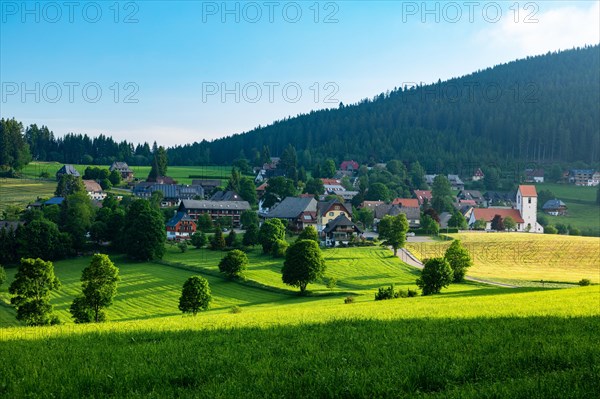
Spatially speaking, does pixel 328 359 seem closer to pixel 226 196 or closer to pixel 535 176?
pixel 226 196

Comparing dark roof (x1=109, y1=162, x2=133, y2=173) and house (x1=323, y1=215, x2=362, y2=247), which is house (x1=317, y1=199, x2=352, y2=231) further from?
dark roof (x1=109, y1=162, x2=133, y2=173)

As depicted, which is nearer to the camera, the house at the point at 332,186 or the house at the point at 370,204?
the house at the point at 370,204

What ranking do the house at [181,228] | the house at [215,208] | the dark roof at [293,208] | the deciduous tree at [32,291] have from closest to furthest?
the deciduous tree at [32,291], the house at [181,228], the dark roof at [293,208], the house at [215,208]

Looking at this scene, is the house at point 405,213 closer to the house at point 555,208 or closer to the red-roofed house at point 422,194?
the red-roofed house at point 422,194

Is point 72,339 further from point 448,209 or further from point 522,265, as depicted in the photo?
point 448,209

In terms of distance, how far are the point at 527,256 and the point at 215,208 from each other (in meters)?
65.1

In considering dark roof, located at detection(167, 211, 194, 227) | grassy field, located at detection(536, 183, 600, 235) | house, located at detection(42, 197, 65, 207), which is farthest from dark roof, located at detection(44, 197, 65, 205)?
grassy field, located at detection(536, 183, 600, 235)

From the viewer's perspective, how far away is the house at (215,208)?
120250mm

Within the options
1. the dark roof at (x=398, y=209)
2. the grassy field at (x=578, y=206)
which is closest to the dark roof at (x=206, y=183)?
the dark roof at (x=398, y=209)

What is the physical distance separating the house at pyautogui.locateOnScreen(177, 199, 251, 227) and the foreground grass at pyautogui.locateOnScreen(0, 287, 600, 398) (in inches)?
4058

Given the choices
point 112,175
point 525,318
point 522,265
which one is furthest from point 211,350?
point 112,175

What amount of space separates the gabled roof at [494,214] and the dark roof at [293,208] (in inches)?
1549

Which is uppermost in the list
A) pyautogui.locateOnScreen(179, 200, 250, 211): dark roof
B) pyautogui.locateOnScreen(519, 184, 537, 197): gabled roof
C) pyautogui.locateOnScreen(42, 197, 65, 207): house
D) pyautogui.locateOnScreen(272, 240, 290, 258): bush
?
pyautogui.locateOnScreen(519, 184, 537, 197): gabled roof

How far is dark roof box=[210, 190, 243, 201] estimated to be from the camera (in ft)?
455
